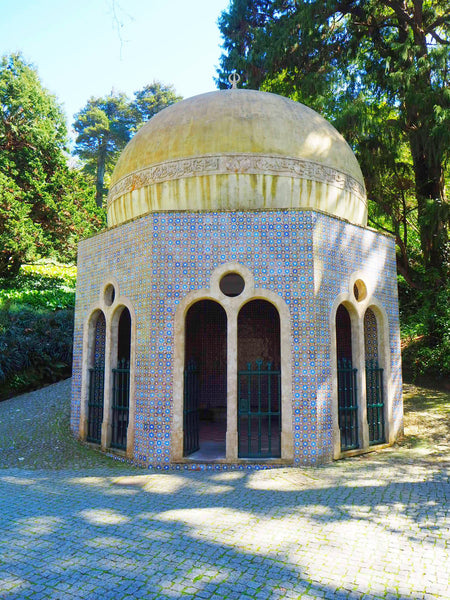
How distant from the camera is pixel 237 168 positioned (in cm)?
848

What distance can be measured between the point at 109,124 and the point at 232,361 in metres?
37.7

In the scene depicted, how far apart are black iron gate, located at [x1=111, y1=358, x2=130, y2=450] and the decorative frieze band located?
386cm

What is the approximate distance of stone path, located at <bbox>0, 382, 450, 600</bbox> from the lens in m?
3.49

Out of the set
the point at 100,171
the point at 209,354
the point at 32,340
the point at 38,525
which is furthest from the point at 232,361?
the point at 100,171

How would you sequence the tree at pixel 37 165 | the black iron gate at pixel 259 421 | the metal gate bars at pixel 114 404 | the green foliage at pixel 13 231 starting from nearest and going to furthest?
the black iron gate at pixel 259 421 < the metal gate bars at pixel 114 404 < the green foliage at pixel 13 231 < the tree at pixel 37 165

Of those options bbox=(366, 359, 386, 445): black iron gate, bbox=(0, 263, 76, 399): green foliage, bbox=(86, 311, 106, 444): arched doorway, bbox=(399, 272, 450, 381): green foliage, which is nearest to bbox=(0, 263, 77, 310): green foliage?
bbox=(0, 263, 76, 399): green foliage

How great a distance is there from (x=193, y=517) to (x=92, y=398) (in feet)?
14.8

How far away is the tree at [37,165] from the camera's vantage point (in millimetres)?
21469

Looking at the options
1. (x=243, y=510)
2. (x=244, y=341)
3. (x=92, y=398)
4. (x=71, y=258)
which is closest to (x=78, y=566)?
(x=243, y=510)

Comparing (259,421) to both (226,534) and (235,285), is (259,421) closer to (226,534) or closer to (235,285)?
(226,534)

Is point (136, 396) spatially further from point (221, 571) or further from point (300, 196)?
point (300, 196)

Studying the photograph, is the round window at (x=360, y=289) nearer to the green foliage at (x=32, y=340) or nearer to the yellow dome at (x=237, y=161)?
the yellow dome at (x=237, y=161)

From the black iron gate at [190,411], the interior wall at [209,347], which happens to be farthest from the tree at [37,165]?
the black iron gate at [190,411]

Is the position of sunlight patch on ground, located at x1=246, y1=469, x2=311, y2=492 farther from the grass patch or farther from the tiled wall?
the grass patch
